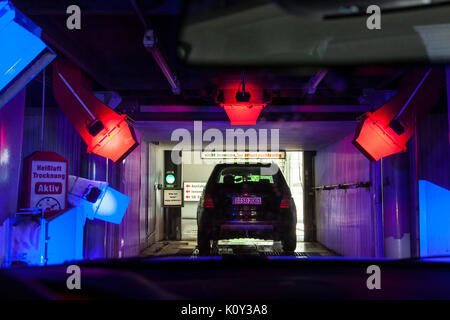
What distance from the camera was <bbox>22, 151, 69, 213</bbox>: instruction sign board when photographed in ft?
13.2

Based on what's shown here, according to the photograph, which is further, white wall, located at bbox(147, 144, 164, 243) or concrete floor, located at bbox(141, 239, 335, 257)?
white wall, located at bbox(147, 144, 164, 243)

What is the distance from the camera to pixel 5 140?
3543 mm

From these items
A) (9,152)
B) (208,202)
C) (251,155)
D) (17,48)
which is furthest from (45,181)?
(251,155)

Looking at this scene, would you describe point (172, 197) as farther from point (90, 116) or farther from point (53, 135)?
point (90, 116)

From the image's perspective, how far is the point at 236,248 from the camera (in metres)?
9.64

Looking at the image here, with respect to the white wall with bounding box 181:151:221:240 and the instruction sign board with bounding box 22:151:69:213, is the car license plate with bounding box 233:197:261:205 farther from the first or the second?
the white wall with bounding box 181:151:221:240

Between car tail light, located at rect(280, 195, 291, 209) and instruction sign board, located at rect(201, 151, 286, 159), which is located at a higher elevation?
instruction sign board, located at rect(201, 151, 286, 159)

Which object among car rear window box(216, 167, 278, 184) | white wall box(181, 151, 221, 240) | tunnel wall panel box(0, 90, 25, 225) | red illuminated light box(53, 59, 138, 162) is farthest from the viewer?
white wall box(181, 151, 221, 240)

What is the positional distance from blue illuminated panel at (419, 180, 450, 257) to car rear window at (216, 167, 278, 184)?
319 cm

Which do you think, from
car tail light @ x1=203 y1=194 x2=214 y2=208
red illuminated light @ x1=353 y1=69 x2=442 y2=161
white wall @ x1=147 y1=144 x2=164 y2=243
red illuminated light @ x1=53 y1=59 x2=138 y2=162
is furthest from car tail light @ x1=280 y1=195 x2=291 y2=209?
white wall @ x1=147 y1=144 x2=164 y2=243

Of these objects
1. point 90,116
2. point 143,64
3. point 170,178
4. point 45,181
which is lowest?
point 45,181

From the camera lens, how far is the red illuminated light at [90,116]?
202 inches

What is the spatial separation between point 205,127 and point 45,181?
4.51 m
